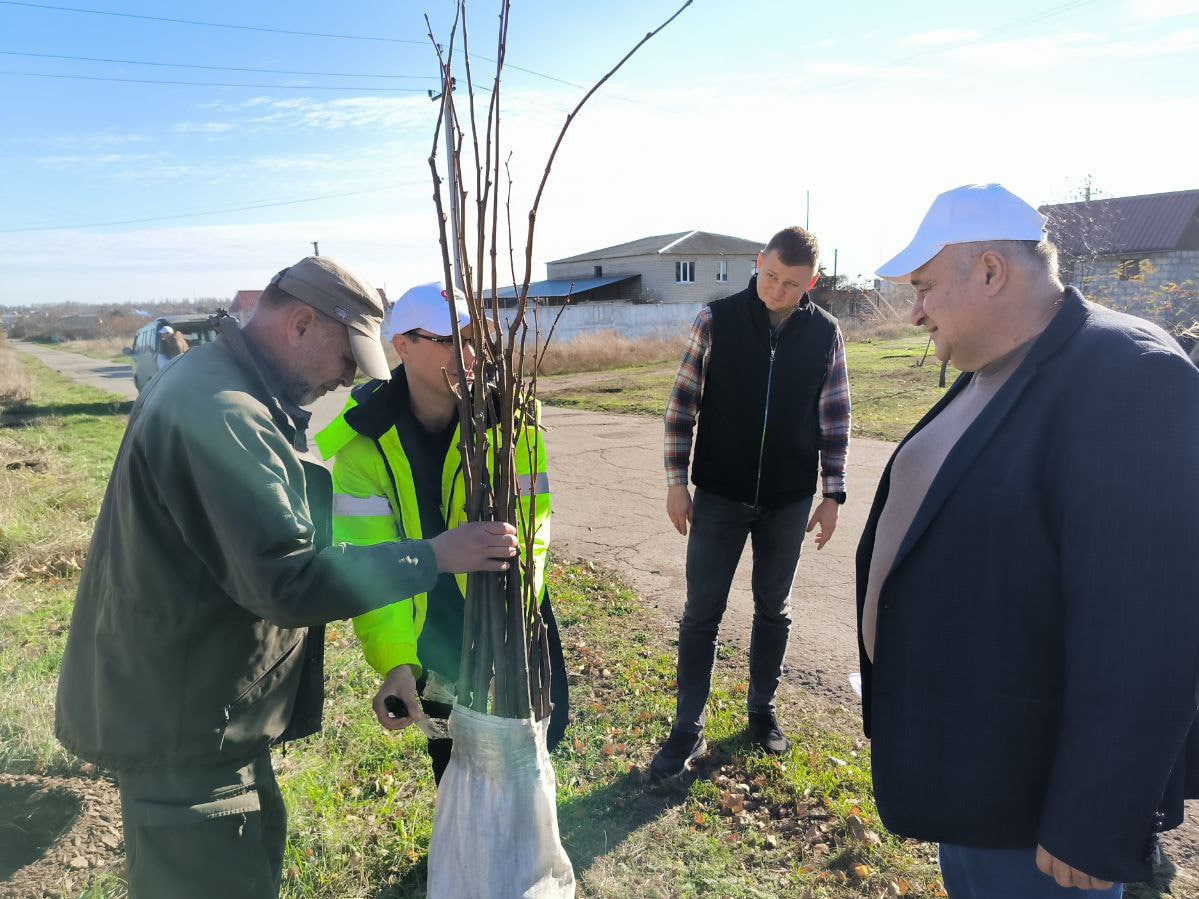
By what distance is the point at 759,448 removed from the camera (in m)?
3.04

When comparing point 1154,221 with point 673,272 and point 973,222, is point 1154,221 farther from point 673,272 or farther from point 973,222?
point 973,222

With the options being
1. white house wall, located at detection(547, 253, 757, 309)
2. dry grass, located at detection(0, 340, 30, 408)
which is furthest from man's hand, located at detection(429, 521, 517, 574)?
white house wall, located at detection(547, 253, 757, 309)

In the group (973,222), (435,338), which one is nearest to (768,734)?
(435,338)

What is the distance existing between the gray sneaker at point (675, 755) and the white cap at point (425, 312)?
2017 millimetres

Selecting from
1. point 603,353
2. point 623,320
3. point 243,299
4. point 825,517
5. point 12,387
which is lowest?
point 825,517

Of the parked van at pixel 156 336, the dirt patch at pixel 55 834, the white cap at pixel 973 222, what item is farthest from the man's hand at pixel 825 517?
the parked van at pixel 156 336

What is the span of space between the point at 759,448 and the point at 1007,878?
5.74 feet

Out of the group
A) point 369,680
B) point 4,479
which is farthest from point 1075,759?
point 4,479

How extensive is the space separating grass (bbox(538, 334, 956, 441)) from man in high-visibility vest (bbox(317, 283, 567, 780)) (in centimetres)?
837

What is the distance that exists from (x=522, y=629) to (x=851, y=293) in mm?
36074

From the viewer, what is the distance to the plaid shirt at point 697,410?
3186 mm

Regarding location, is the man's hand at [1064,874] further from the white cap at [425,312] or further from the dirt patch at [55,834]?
the dirt patch at [55,834]

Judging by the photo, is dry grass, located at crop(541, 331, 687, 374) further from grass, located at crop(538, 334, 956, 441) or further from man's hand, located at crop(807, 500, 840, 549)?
man's hand, located at crop(807, 500, 840, 549)

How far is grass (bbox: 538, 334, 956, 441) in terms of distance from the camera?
36.3ft
